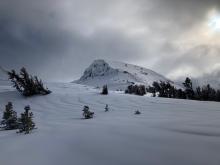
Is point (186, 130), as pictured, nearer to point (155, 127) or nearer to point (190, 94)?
point (155, 127)

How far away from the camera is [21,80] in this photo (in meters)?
12.1

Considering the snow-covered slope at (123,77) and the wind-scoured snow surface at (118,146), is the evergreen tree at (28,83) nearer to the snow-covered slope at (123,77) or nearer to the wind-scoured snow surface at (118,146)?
the wind-scoured snow surface at (118,146)

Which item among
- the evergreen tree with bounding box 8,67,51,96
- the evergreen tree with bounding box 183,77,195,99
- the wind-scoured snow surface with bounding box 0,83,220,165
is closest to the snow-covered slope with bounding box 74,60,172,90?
the evergreen tree with bounding box 183,77,195,99

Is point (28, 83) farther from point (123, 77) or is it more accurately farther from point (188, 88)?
point (123, 77)

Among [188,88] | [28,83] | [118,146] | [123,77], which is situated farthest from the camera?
[123,77]

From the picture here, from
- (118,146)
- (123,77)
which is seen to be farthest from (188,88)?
(123,77)

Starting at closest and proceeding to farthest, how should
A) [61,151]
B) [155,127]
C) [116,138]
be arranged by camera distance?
1. [61,151]
2. [116,138]
3. [155,127]

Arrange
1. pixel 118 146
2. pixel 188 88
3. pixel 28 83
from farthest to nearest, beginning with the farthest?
pixel 188 88
pixel 28 83
pixel 118 146

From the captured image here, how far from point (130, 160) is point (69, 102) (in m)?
7.30

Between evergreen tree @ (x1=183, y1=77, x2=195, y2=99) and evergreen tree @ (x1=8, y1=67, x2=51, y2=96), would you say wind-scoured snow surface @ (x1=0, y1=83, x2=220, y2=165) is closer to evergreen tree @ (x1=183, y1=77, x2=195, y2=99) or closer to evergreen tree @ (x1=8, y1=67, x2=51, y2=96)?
evergreen tree @ (x1=8, y1=67, x2=51, y2=96)

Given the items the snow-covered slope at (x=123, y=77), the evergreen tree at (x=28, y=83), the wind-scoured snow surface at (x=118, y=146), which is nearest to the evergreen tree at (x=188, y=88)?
the evergreen tree at (x=28, y=83)

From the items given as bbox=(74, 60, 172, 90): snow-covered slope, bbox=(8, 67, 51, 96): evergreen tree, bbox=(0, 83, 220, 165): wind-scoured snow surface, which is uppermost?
bbox=(74, 60, 172, 90): snow-covered slope

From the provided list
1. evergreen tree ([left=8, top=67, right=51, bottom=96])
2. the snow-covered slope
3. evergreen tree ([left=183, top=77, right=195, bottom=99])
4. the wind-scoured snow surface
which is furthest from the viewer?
the snow-covered slope

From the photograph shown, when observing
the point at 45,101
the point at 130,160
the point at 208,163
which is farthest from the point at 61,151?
the point at 45,101
